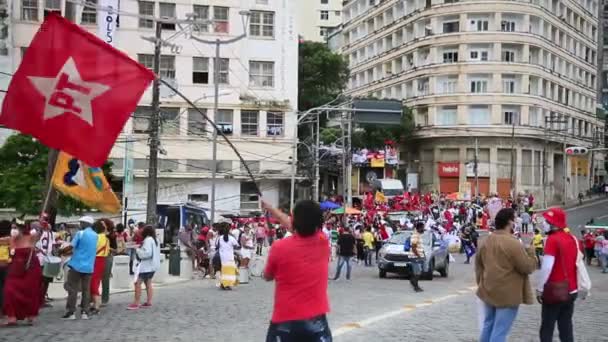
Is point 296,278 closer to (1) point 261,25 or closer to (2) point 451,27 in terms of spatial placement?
(1) point 261,25

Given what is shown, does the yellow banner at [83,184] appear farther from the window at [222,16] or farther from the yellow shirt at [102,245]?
the window at [222,16]

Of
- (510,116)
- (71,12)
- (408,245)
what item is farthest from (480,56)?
(71,12)

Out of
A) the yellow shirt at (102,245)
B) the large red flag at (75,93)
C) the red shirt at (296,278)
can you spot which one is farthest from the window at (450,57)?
the red shirt at (296,278)

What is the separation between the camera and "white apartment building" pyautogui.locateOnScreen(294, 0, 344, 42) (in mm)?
108250

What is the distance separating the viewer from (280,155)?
5194 centimetres

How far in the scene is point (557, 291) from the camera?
8562 millimetres

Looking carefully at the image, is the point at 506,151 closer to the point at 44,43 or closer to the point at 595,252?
the point at 595,252

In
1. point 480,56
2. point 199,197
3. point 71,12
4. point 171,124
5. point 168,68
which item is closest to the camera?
point 71,12

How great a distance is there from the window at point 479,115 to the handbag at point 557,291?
6143cm

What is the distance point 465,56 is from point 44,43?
2393 inches

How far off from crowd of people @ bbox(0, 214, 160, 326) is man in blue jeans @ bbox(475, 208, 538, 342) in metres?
7.45

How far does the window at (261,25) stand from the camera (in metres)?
51.2

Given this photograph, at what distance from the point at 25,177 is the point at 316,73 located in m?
33.7

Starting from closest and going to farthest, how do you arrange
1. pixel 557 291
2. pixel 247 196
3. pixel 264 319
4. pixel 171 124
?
pixel 557 291 < pixel 264 319 < pixel 171 124 < pixel 247 196
